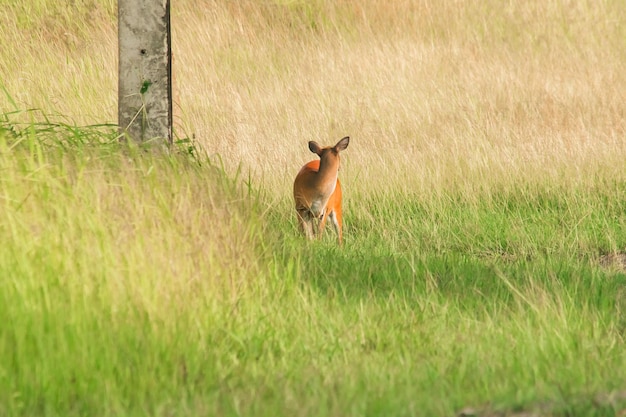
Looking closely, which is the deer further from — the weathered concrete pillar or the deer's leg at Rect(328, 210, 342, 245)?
the weathered concrete pillar

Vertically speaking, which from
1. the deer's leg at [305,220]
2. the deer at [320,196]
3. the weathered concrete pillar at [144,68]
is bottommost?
the deer's leg at [305,220]

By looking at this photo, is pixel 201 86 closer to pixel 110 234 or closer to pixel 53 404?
pixel 110 234

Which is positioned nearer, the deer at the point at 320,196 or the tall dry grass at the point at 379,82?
the deer at the point at 320,196

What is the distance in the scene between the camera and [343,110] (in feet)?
45.4

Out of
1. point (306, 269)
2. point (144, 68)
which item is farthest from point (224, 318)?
point (144, 68)

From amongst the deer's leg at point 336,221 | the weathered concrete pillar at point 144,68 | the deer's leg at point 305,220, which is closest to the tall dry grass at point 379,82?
the deer's leg at point 305,220

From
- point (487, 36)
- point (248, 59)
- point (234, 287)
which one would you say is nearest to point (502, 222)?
point (234, 287)

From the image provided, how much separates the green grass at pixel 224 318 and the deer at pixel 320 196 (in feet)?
5.39

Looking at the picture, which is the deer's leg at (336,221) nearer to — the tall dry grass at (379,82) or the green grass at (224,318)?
the tall dry grass at (379,82)

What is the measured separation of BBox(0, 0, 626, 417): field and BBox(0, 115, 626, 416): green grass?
2cm

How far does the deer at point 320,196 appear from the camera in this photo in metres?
8.82

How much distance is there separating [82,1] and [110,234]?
12640 millimetres

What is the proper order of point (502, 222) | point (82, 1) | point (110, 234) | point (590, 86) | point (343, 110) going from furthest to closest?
point (82, 1)
point (590, 86)
point (343, 110)
point (502, 222)
point (110, 234)

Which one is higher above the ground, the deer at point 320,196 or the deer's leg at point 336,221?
the deer at point 320,196
